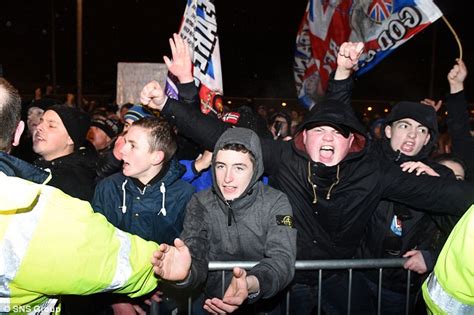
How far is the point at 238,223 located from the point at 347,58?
5.08ft

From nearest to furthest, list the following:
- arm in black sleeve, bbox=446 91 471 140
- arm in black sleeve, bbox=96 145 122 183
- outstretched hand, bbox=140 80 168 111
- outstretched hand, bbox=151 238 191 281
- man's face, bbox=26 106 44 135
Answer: outstretched hand, bbox=151 238 191 281, outstretched hand, bbox=140 80 168 111, arm in black sleeve, bbox=446 91 471 140, arm in black sleeve, bbox=96 145 122 183, man's face, bbox=26 106 44 135

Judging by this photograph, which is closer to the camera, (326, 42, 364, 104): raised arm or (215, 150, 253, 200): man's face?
(215, 150, 253, 200): man's face

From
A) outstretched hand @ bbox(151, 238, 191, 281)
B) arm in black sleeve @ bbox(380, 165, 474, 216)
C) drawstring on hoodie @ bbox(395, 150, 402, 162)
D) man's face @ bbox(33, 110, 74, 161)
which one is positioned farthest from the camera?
man's face @ bbox(33, 110, 74, 161)

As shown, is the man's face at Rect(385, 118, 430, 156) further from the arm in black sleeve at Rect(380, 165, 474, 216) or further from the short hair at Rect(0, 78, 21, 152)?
the short hair at Rect(0, 78, 21, 152)

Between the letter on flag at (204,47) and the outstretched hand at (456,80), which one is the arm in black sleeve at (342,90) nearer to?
the outstretched hand at (456,80)

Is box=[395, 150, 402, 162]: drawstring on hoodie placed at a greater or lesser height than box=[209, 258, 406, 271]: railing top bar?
greater

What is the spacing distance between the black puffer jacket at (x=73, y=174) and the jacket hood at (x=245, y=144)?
1204 mm

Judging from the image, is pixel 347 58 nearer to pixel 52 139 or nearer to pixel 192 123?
pixel 192 123

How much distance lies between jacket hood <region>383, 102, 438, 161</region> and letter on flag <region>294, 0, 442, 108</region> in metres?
1.81

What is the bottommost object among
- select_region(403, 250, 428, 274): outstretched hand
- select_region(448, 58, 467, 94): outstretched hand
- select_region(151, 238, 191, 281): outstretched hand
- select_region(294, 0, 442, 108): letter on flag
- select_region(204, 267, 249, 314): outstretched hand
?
select_region(403, 250, 428, 274): outstretched hand

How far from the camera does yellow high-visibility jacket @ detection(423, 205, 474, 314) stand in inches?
79.3

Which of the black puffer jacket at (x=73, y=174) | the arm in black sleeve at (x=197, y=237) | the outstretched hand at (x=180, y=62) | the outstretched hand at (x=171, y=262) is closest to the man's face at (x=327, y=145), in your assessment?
the arm in black sleeve at (x=197, y=237)

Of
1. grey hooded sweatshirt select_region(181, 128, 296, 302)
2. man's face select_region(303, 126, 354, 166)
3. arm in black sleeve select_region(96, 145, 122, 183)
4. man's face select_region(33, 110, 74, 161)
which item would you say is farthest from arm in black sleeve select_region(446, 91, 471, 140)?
man's face select_region(33, 110, 74, 161)

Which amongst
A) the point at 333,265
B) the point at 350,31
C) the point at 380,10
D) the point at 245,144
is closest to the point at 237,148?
the point at 245,144
